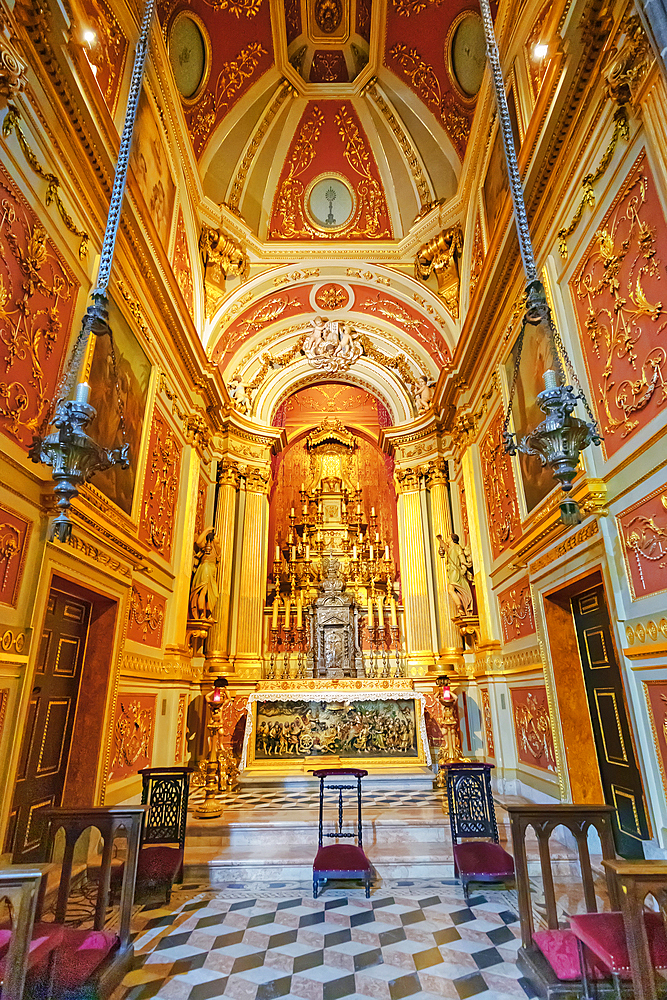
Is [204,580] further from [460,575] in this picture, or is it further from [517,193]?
[517,193]

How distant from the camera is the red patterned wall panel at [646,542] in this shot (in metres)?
3.87

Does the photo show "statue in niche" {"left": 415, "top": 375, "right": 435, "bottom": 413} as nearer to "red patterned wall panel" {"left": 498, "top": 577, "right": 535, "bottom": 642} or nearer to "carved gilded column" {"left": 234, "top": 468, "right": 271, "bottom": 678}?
"carved gilded column" {"left": 234, "top": 468, "right": 271, "bottom": 678}

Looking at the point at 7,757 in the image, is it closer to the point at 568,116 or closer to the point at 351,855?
the point at 351,855

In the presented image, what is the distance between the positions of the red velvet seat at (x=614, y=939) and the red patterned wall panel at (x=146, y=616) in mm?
5566

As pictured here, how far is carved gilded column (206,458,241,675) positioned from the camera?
10227 mm

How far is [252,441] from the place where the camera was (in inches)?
487

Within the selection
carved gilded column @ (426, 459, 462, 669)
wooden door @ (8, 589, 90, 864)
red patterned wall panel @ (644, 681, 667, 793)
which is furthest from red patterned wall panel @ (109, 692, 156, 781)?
carved gilded column @ (426, 459, 462, 669)

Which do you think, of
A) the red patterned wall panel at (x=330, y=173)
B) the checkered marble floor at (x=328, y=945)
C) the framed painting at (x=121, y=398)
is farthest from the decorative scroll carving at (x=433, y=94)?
the checkered marble floor at (x=328, y=945)

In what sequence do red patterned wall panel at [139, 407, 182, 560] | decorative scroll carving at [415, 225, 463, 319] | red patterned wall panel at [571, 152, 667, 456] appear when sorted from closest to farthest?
red patterned wall panel at [571, 152, 667, 456], red patterned wall panel at [139, 407, 182, 560], decorative scroll carving at [415, 225, 463, 319]

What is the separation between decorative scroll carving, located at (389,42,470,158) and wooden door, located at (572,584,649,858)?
823 centimetres

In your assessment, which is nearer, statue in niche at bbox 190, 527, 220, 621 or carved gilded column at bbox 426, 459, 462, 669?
statue in niche at bbox 190, 527, 220, 621

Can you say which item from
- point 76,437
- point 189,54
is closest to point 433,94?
point 189,54

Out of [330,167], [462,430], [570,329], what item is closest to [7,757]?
[570,329]

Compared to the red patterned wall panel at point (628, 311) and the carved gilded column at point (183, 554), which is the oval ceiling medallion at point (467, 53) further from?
the carved gilded column at point (183, 554)
